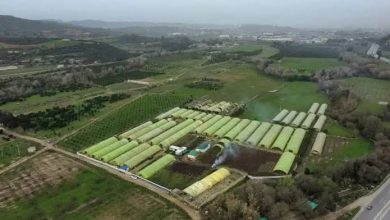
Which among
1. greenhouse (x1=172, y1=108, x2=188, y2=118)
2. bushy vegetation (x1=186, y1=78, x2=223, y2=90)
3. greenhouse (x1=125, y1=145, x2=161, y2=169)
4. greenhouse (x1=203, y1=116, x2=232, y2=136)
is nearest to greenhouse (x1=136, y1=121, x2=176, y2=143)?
greenhouse (x1=125, y1=145, x2=161, y2=169)

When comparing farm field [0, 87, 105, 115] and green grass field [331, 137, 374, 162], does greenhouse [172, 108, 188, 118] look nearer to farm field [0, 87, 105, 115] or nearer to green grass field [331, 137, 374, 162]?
farm field [0, 87, 105, 115]

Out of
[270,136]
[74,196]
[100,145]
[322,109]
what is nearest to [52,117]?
[100,145]

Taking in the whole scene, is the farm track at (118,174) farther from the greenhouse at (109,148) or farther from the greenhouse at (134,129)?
the greenhouse at (134,129)

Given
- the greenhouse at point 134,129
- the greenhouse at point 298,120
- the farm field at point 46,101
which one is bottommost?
the farm field at point 46,101

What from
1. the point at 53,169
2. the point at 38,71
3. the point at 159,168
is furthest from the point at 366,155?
the point at 38,71

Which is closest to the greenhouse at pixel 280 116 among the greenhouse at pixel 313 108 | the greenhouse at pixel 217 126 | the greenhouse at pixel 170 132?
the greenhouse at pixel 313 108

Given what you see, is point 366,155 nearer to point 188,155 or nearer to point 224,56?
point 188,155
